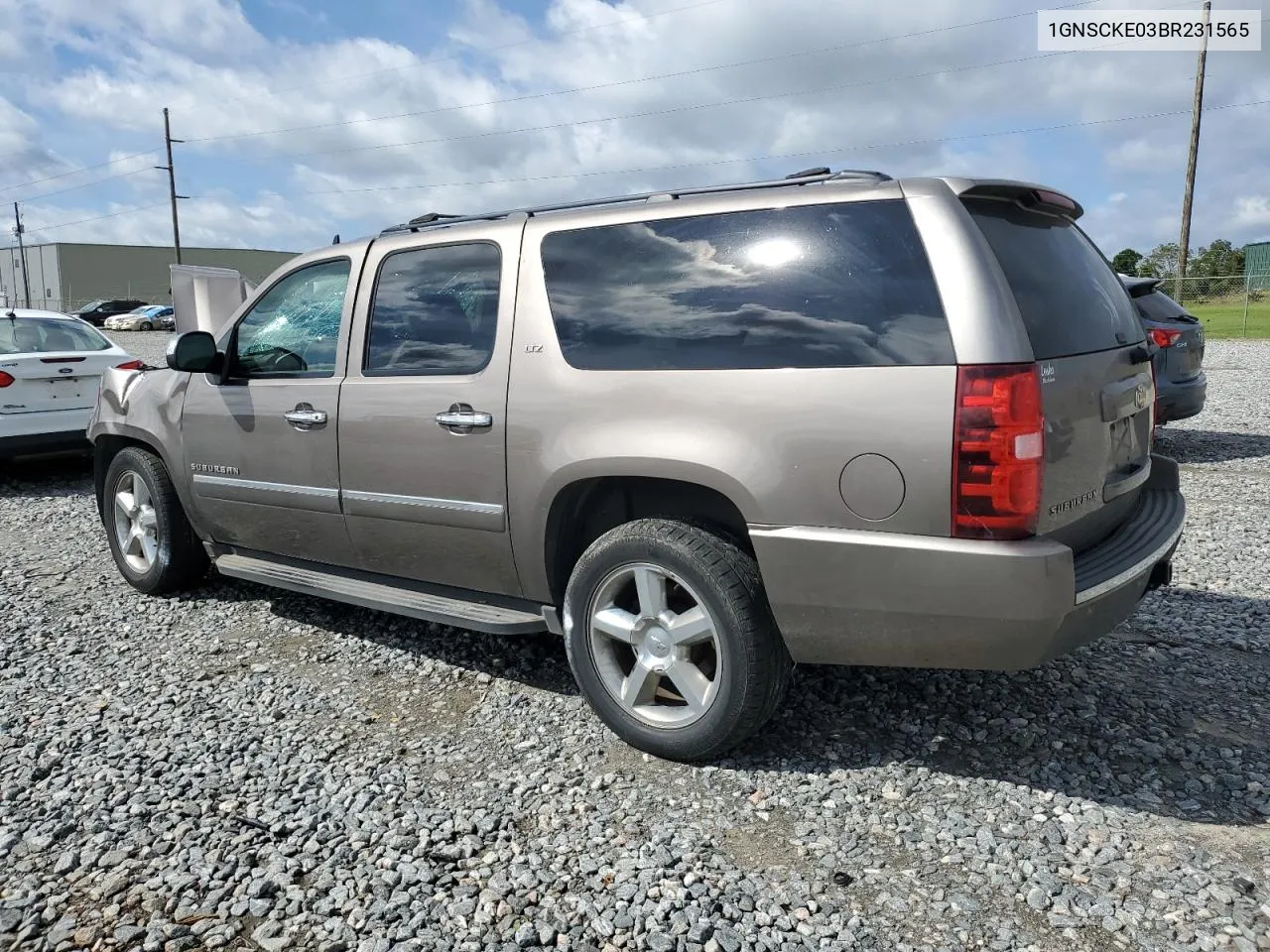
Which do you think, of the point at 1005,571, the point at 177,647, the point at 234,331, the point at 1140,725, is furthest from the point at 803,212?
the point at 177,647

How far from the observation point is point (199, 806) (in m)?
3.14

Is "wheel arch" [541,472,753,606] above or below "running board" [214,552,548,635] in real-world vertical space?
above

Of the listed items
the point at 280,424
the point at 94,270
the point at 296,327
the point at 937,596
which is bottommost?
the point at 937,596

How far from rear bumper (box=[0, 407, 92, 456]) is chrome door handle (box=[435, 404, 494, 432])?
235 inches

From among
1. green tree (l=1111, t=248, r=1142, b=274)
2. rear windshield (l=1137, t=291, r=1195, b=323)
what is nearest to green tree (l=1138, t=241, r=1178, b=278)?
green tree (l=1111, t=248, r=1142, b=274)

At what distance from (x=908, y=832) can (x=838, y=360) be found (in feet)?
4.64

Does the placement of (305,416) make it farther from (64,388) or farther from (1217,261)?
(1217,261)

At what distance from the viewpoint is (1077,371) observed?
3.01 meters

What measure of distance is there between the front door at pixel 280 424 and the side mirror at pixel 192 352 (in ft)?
0.33

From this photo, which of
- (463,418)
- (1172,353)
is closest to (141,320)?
(1172,353)

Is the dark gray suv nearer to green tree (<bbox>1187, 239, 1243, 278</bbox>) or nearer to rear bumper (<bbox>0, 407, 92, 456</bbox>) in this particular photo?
rear bumper (<bbox>0, 407, 92, 456</bbox>)

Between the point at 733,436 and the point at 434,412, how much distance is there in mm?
1349

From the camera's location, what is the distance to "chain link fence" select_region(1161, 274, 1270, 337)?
28375mm

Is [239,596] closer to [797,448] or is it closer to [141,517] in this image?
[141,517]
